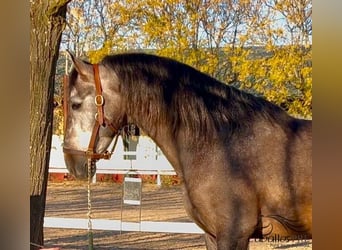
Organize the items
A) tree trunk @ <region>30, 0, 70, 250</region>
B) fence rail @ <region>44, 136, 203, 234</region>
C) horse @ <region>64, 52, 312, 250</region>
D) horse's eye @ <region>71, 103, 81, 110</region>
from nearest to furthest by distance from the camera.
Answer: horse @ <region>64, 52, 312, 250</region>, horse's eye @ <region>71, 103, 81, 110</region>, fence rail @ <region>44, 136, 203, 234</region>, tree trunk @ <region>30, 0, 70, 250</region>

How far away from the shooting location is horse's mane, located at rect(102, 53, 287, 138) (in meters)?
2.50

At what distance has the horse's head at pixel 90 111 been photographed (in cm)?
254

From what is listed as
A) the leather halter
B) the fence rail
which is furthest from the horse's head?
the fence rail

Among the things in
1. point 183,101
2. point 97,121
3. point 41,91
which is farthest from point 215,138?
point 41,91

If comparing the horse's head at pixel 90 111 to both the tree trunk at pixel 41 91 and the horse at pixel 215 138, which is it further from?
the tree trunk at pixel 41 91

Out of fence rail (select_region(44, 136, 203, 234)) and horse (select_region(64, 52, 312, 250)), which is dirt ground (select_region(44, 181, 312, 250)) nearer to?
fence rail (select_region(44, 136, 203, 234))

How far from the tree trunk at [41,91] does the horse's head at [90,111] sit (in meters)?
0.36

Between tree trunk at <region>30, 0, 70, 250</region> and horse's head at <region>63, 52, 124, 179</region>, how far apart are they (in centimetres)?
36

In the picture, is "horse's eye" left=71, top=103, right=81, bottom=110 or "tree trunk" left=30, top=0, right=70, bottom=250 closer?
"horse's eye" left=71, top=103, right=81, bottom=110

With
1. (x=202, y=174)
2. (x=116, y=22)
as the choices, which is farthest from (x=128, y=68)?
(x=202, y=174)

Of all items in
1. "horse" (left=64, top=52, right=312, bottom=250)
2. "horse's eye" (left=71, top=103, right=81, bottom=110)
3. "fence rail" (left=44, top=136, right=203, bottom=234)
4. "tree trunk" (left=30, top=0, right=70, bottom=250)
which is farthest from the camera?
"tree trunk" (left=30, top=0, right=70, bottom=250)
